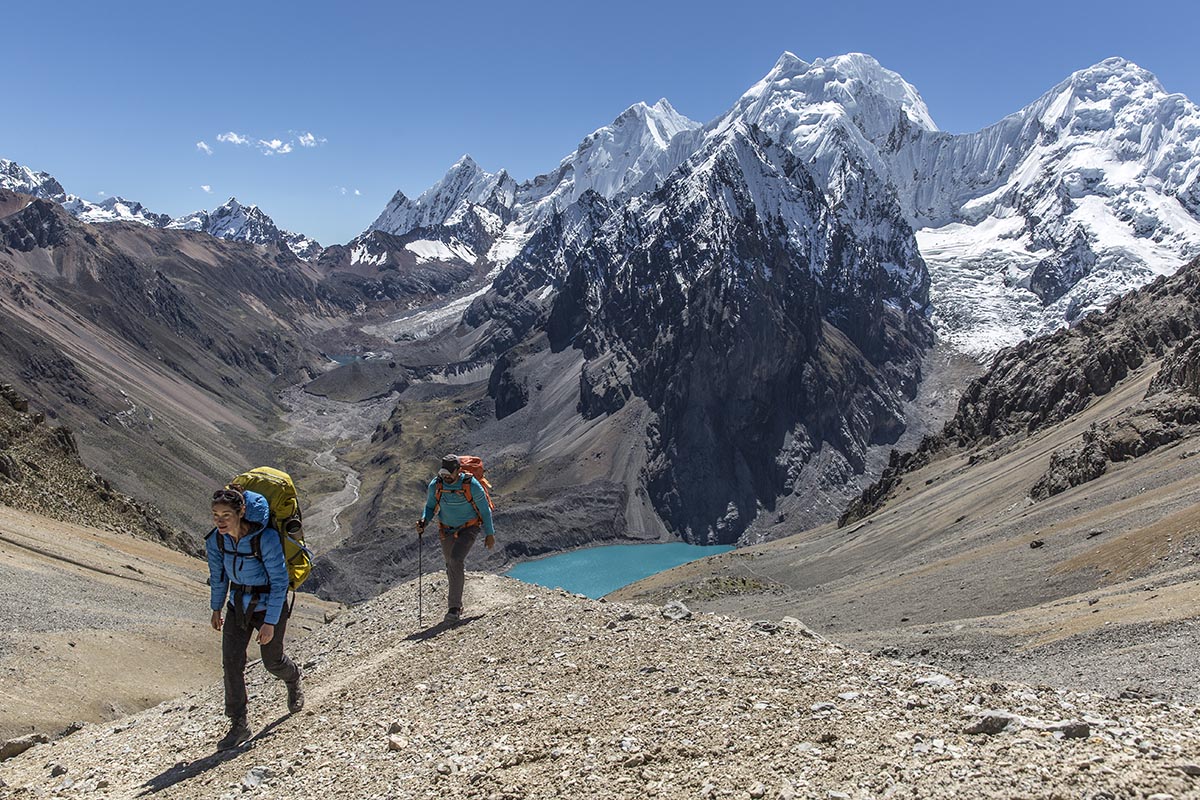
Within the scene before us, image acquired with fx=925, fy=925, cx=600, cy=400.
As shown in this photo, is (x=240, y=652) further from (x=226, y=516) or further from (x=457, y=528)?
(x=457, y=528)

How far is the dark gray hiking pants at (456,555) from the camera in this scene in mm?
20562

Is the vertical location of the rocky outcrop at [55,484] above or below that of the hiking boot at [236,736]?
above

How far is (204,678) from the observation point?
28000 mm

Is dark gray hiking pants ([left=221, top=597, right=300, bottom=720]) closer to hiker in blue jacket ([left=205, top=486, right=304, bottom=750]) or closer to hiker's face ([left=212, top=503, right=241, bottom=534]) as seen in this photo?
hiker in blue jacket ([left=205, top=486, right=304, bottom=750])

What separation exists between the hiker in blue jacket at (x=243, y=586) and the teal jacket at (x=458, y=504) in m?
6.05

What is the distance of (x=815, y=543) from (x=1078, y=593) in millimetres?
56711

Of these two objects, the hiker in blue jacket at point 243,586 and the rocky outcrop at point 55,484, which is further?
the rocky outcrop at point 55,484

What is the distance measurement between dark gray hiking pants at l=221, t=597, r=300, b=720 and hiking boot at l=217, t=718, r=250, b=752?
0.34 ft

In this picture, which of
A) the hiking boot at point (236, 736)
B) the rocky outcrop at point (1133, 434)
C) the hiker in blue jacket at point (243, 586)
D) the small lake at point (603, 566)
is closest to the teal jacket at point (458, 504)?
the hiker in blue jacket at point (243, 586)

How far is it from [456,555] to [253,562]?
22.8 ft

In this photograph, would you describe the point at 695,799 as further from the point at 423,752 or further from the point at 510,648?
the point at 510,648

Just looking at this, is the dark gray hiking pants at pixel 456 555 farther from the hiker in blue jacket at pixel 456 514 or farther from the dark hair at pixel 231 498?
the dark hair at pixel 231 498

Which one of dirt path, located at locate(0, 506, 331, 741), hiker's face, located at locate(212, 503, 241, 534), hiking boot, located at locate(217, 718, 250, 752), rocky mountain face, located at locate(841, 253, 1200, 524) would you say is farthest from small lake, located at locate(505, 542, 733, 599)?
hiker's face, located at locate(212, 503, 241, 534)

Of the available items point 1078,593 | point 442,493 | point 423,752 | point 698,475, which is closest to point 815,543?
point 1078,593
